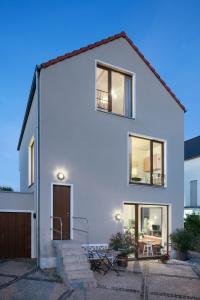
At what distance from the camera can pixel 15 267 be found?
9.90 m

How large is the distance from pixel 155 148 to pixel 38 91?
6.10 metres

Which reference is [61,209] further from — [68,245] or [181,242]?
[181,242]

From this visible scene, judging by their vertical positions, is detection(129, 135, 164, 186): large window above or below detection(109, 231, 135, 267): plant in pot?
above

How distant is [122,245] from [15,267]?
12.8 ft

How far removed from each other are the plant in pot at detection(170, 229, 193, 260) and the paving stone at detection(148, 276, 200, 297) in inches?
123

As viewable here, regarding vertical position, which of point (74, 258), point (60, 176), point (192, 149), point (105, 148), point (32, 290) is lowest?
point (32, 290)

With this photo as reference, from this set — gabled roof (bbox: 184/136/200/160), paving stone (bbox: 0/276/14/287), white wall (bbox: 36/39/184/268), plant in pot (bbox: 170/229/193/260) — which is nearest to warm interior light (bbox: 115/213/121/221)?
white wall (bbox: 36/39/184/268)

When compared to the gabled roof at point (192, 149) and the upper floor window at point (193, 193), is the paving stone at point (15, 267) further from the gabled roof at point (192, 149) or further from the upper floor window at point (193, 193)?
the gabled roof at point (192, 149)

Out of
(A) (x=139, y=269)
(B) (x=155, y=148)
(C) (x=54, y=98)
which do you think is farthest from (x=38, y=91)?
(A) (x=139, y=269)

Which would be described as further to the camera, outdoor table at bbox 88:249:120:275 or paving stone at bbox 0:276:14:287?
outdoor table at bbox 88:249:120:275

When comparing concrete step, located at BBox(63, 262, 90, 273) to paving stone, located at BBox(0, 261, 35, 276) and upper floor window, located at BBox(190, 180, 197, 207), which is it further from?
upper floor window, located at BBox(190, 180, 197, 207)

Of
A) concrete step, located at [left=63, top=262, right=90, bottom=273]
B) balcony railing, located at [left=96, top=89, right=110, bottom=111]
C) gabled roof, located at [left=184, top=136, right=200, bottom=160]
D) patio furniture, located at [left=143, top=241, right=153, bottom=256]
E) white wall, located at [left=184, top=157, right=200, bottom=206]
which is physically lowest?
patio furniture, located at [left=143, top=241, right=153, bottom=256]

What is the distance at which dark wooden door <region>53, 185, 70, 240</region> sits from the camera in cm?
1042

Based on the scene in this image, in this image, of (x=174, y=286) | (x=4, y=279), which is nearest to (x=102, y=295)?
(x=174, y=286)
